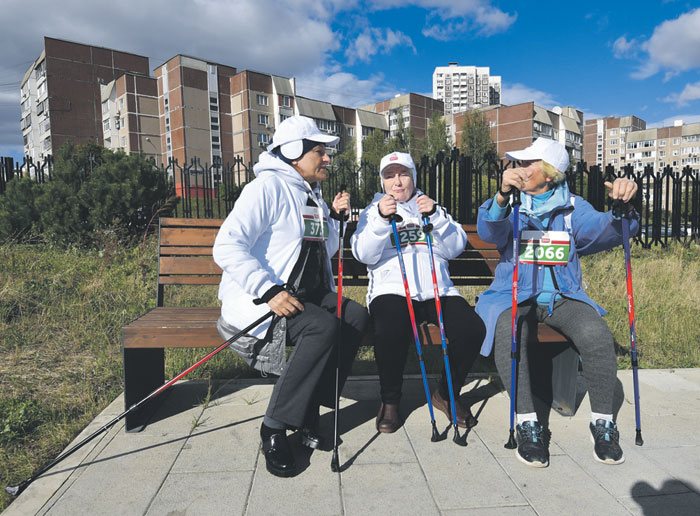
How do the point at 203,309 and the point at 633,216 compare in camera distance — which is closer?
the point at 633,216

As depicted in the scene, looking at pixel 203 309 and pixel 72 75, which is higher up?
pixel 72 75

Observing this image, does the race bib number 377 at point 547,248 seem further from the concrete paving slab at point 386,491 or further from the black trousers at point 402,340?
the concrete paving slab at point 386,491

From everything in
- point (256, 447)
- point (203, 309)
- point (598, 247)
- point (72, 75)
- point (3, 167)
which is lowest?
point (256, 447)

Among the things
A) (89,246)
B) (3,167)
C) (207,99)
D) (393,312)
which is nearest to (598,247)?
(393,312)

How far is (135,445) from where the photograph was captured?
270 cm

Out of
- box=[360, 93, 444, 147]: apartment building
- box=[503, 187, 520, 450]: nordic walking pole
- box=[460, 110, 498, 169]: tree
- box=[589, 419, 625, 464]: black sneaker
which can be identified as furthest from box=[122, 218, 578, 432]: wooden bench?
box=[360, 93, 444, 147]: apartment building

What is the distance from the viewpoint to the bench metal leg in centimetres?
288

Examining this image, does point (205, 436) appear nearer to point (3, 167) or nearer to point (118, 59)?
point (3, 167)

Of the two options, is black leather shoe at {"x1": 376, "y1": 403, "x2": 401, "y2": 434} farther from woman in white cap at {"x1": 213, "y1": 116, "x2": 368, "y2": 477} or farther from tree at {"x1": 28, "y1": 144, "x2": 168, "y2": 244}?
tree at {"x1": 28, "y1": 144, "x2": 168, "y2": 244}

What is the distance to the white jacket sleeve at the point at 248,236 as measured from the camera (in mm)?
2514

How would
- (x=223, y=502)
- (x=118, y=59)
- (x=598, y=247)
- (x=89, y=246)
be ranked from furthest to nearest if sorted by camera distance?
(x=118, y=59) → (x=89, y=246) → (x=598, y=247) → (x=223, y=502)

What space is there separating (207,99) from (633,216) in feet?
191

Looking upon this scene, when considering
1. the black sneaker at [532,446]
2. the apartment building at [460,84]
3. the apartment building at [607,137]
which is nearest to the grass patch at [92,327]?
the black sneaker at [532,446]

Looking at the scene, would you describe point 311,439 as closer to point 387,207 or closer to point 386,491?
point 386,491
